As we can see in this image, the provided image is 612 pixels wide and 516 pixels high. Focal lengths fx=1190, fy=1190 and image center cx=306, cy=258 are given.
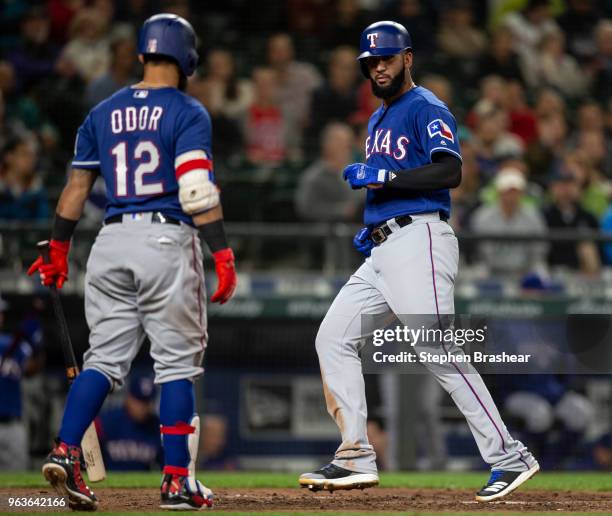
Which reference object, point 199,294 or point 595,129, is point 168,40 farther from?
point 595,129

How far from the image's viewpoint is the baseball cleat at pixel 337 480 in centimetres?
515

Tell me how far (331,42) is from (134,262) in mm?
8669

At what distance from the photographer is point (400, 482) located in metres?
6.88

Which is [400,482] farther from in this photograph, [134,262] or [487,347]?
[134,262]

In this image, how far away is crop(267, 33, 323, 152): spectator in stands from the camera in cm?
1176

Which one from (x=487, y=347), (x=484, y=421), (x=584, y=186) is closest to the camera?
(x=484, y=421)

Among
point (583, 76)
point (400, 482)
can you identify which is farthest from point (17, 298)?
point (583, 76)

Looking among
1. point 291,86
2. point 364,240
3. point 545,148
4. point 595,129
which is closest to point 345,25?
point 291,86

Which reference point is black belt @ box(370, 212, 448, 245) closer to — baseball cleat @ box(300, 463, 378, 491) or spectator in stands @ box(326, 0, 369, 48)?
baseball cleat @ box(300, 463, 378, 491)

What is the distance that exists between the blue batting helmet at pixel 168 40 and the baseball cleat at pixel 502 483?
7.23 feet

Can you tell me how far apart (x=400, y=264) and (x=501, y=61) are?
8586 millimetres

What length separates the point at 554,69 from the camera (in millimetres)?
13727

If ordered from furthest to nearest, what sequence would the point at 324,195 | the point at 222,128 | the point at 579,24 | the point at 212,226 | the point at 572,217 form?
the point at 579,24 < the point at 222,128 < the point at 572,217 < the point at 324,195 < the point at 212,226

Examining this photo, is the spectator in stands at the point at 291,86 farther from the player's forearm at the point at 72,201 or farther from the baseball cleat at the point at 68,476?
the baseball cleat at the point at 68,476
